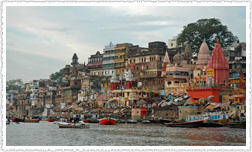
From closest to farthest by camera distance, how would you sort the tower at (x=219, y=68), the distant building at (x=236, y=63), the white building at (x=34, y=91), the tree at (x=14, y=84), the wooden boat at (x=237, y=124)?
the wooden boat at (x=237, y=124)
the tower at (x=219, y=68)
the distant building at (x=236, y=63)
the white building at (x=34, y=91)
the tree at (x=14, y=84)

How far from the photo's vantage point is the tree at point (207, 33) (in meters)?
92.6

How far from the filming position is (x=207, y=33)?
304ft

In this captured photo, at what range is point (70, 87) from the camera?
363 feet

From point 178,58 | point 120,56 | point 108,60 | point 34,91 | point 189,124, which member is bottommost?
point 189,124

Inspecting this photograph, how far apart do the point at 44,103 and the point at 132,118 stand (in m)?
51.2

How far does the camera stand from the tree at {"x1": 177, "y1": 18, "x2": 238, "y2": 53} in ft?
304

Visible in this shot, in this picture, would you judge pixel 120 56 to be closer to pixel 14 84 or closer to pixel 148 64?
pixel 148 64

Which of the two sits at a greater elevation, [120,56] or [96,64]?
[120,56]

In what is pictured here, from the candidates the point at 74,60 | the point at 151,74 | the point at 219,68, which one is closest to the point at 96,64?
the point at 74,60

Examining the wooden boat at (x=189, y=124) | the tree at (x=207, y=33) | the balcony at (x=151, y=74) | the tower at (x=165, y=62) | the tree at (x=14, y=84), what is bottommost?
the wooden boat at (x=189, y=124)

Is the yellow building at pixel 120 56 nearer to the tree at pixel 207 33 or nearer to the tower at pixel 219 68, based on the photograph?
the tree at pixel 207 33

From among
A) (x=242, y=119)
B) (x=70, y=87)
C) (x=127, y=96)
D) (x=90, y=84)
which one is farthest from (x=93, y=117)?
(x=242, y=119)

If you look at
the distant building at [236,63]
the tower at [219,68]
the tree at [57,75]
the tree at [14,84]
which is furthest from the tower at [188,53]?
the tree at [14,84]

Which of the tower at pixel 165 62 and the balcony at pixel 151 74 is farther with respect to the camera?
the balcony at pixel 151 74
